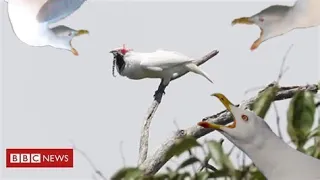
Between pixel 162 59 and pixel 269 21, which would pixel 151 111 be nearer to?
pixel 162 59

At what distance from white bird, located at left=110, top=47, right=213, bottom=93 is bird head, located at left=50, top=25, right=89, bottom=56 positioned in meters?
0.13

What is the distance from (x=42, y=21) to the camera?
2.01 metres

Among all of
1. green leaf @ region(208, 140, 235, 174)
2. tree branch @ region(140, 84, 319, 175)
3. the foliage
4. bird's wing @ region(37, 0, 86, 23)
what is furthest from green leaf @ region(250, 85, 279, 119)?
bird's wing @ region(37, 0, 86, 23)

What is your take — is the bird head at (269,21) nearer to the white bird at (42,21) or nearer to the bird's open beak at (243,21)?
the bird's open beak at (243,21)

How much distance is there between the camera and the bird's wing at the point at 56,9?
199 centimetres

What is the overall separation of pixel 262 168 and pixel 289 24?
1.17 m

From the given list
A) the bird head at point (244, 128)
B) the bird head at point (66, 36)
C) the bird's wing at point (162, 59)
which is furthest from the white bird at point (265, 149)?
the bird head at point (66, 36)

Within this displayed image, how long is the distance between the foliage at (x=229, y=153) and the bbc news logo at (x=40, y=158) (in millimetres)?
1037

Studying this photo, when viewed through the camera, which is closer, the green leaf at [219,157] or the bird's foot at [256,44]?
the green leaf at [219,157]

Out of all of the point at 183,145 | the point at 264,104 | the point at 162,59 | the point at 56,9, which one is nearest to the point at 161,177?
the point at 183,145

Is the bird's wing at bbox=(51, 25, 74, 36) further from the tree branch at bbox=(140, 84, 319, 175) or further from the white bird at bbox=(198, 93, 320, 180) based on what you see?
the white bird at bbox=(198, 93, 320, 180)

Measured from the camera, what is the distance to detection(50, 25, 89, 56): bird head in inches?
78.3

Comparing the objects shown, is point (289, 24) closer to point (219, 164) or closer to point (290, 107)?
point (290, 107)

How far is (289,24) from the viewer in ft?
6.49
